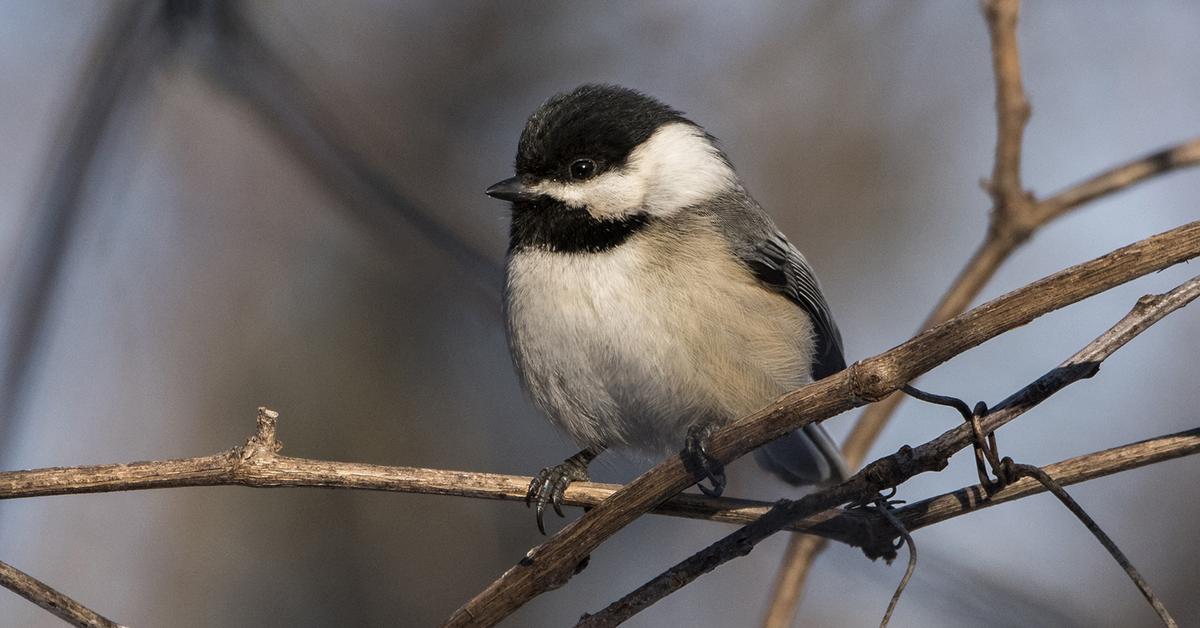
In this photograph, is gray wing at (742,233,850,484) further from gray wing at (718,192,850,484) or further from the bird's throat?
the bird's throat

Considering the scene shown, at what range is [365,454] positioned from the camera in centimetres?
445

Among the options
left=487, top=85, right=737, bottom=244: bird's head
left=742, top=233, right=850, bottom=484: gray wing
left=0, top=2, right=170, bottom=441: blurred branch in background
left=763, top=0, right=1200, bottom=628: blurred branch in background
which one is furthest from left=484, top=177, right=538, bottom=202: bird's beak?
left=763, top=0, right=1200, bottom=628: blurred branch in background

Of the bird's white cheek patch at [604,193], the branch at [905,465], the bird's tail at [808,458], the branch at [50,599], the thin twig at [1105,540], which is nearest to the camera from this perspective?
the thin twig at [1105,540]

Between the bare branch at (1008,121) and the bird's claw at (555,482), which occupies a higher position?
the bare branch at (1008,121)

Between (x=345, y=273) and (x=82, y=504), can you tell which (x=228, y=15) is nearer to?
(x=345, y=273)

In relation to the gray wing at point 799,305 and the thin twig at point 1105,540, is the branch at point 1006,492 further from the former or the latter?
the gray wing at point 799,305

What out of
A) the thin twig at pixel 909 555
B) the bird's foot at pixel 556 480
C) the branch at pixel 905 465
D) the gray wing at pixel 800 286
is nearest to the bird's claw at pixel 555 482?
the bird's foot at pixel 556 480

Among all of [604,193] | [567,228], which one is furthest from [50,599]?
[604,193]

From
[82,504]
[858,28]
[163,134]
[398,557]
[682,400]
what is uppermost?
[858,28]

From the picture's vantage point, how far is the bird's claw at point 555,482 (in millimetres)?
3043

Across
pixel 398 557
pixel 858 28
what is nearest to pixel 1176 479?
pixel 858 28

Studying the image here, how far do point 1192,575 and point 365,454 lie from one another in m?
3.31

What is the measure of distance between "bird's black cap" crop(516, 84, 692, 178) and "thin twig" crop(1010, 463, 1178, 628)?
182 cm

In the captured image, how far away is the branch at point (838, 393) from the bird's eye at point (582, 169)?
55.5 inches
